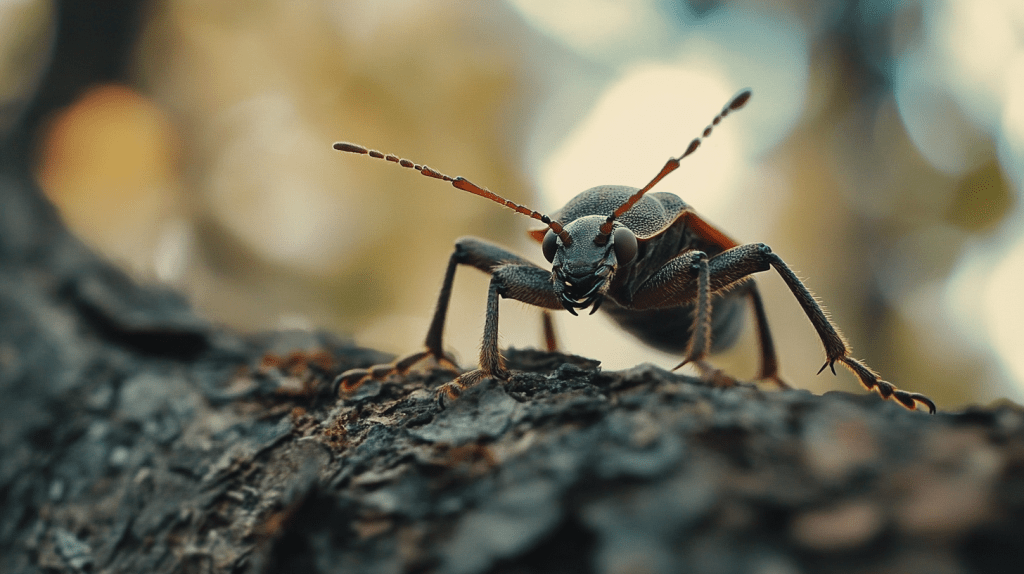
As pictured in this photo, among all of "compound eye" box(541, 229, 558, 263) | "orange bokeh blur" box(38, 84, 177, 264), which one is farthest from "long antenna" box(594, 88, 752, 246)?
"orange bokeh blur" box(38, 84, 177, 264)

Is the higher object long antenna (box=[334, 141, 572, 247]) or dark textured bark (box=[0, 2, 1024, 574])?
long antenna (box=[334, 141, 572, 247])

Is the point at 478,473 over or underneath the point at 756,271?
underneath

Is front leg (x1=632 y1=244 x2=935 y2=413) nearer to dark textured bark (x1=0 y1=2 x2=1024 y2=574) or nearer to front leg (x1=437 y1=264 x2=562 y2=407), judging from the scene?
front leg (x1=437 y1=264 x2=562 y2=407)

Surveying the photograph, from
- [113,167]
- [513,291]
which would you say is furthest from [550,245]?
[113,167]

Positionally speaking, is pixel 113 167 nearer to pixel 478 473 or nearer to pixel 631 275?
pixel 631 275

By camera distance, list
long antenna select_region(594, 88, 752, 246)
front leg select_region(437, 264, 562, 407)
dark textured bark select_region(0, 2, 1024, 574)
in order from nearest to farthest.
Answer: dark textured bark select_region(0, 2, 1024, 574)
long antenna select_region(594, 88, 752, 246)
front leg select_region(437, 264, 562, 407)

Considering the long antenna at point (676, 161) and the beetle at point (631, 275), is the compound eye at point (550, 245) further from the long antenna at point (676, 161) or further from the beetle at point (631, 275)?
the long antenna at point (676, 161)

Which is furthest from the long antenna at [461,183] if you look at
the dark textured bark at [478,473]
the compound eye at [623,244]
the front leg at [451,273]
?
the dark textured bark at [478,473]
